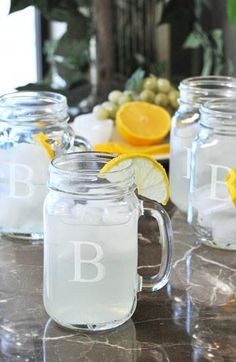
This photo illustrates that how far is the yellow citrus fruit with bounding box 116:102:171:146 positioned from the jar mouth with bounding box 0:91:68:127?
0.27 m

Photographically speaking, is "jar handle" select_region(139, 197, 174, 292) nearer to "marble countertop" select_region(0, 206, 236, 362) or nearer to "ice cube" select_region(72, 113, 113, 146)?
"marble countertop" select_region(0, 206, 236, 362)

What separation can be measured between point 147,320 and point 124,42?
1327 millimetres

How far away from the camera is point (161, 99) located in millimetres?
1591

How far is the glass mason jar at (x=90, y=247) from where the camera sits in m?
0.89

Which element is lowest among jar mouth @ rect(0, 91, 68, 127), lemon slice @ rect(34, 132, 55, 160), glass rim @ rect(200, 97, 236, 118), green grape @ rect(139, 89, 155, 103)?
green grape @ rect(139, 89, 155, 103)

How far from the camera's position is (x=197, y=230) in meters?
1.18

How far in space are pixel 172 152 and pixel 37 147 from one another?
0.79 feet

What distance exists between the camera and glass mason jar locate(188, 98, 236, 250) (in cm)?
113

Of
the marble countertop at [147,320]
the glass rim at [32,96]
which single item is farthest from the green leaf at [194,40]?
the marble countertop at [147,320]

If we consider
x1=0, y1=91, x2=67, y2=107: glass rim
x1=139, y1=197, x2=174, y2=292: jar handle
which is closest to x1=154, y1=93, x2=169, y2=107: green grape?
x1=0, y1=91, x2=67, y2=107: glass rim

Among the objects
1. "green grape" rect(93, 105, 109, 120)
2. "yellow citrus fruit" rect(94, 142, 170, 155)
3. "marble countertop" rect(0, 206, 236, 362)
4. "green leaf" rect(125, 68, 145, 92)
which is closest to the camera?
"marble countertop" rect(0, 206, 236, 362)

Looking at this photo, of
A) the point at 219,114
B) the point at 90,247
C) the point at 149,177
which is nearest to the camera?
the point at 90,247

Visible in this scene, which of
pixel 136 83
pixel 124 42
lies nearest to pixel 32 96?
pixel 136 83

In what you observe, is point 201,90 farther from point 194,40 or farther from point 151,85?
point 194,40
